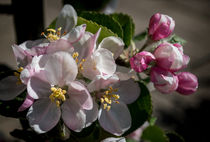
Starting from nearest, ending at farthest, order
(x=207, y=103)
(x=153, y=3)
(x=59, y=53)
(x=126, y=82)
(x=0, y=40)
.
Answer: (x=59, y=53) < (x=126, y=82) < (x=207, y=103) < (x=0, y=40) < (x=153, y=3)

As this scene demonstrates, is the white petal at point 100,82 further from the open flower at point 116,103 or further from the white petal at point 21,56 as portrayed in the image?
the white petal at point 21,56

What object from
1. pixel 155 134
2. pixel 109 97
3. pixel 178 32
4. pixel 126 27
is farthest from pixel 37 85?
pixel 178 32

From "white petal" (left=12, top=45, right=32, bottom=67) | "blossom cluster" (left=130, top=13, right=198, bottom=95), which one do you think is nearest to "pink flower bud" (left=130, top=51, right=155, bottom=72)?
"blossom cluster" (left=130, top=13, right=198, bottom=95)

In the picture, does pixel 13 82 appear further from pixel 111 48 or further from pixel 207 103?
pixel 207 103

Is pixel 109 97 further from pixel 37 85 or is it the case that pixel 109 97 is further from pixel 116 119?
pixel 37 85

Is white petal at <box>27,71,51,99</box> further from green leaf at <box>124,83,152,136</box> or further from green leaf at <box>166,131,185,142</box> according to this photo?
green leaf at <box>166,131,185,142</box>

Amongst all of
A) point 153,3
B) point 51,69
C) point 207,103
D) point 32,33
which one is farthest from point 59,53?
point 153,3
